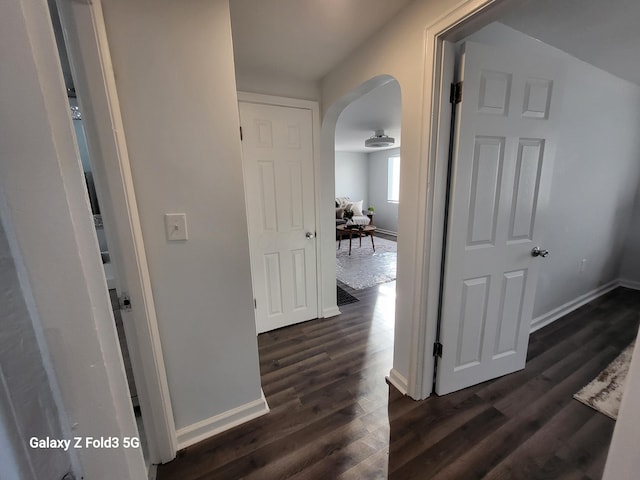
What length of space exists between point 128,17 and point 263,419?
2.00 meters

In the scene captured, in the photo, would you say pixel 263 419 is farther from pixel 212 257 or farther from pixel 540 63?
pixel 540 63

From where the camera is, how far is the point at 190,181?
1.16 meters

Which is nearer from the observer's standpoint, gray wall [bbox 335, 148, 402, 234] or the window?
the window

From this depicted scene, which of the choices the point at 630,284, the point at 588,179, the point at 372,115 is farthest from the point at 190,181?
the point at 630,284

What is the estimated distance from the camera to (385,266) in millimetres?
4141

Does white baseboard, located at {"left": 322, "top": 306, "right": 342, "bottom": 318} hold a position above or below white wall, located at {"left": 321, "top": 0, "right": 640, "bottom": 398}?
below

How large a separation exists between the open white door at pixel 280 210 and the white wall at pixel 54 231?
1834 mm

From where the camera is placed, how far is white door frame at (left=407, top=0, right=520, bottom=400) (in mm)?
1128

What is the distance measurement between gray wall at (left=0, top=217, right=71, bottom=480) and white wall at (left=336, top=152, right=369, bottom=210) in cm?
729

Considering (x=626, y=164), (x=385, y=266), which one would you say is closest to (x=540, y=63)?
(x=626, y=164)

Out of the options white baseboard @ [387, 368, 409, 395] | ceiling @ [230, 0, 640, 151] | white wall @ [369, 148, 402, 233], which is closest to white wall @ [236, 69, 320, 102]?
ceiling @ [230, 0, 640, 151]

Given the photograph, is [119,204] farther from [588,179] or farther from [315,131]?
[588,179]

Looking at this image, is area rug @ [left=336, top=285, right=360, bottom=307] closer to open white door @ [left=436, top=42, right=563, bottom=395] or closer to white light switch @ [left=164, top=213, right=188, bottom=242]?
open white door @ [left=436, top=42, right=563, bottom=395]

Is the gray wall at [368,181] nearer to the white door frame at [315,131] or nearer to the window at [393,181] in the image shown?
the window at [393,181]
